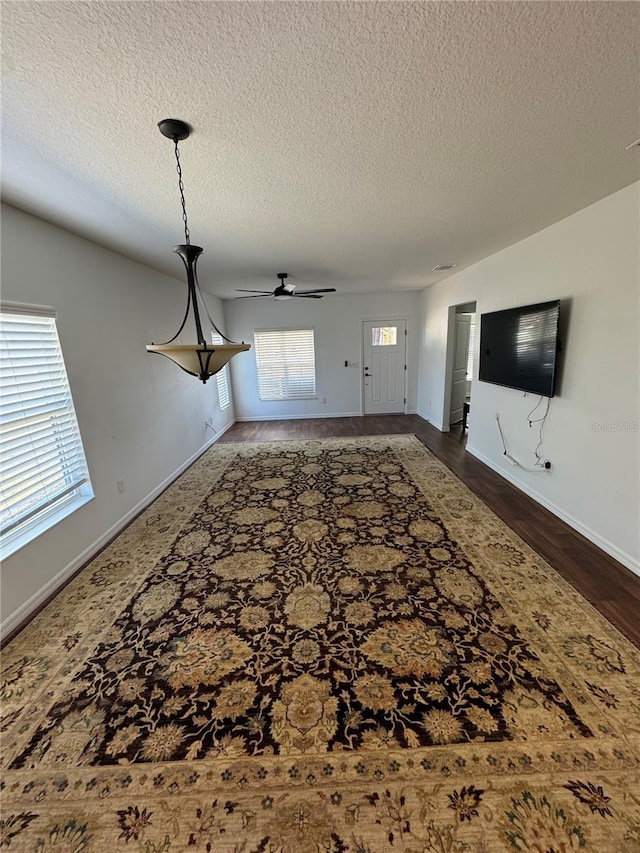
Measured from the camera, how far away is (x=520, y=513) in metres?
2.97

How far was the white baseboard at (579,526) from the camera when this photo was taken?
2.23 m

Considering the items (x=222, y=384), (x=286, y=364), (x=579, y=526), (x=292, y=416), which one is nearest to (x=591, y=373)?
(x=579, y=526)

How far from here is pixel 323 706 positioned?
4.86ft

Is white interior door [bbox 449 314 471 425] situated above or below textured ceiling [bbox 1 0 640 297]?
below

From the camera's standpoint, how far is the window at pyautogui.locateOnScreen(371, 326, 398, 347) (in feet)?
21.7

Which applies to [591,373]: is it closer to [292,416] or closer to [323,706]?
[323,706]

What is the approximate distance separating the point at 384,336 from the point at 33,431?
585cm

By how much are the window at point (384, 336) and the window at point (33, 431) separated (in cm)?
537

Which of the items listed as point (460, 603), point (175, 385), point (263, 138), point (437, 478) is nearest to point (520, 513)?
point (437, 478)

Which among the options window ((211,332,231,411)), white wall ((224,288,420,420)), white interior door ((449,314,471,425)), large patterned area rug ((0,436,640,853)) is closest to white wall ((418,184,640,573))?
large patterned area rug ((0,436,640,853))

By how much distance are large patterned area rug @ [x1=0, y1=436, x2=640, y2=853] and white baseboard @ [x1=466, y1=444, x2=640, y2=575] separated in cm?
55

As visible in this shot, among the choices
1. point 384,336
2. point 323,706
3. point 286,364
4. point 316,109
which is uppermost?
point 316,109

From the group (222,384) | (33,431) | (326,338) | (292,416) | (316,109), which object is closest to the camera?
(316,109)

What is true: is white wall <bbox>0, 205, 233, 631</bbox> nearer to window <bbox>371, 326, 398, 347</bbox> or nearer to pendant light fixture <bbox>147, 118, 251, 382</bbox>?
pendant light fixture <bbox>147, 118, 251, 382</bbox>
